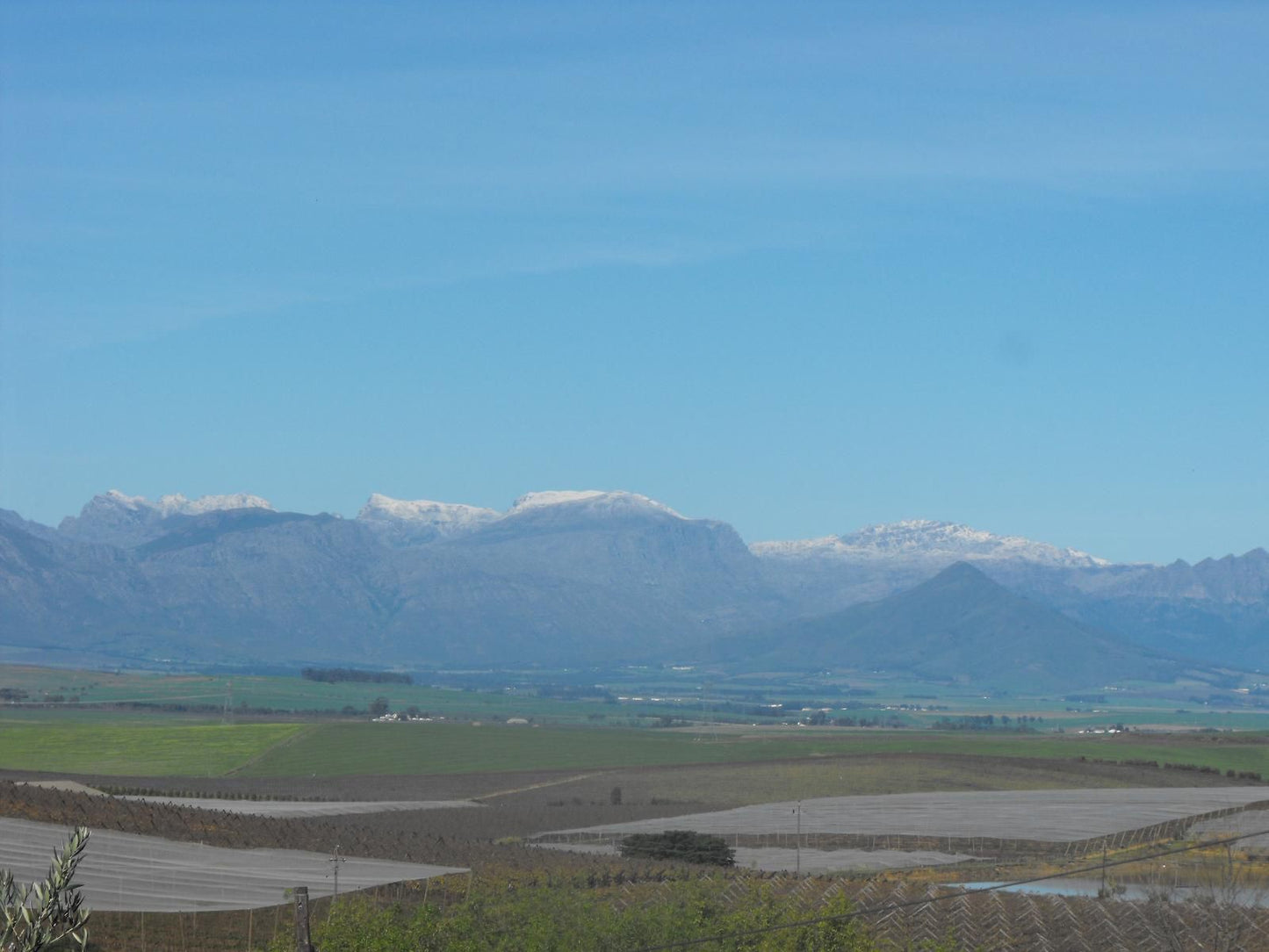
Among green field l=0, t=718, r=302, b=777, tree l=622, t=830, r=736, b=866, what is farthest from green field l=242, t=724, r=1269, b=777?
tree l=622, t=830, r=736, b=866

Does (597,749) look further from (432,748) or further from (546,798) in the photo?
(546,798)

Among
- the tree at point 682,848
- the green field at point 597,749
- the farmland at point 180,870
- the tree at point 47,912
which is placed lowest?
the green field at point 597,749

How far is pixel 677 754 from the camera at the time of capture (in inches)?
6063

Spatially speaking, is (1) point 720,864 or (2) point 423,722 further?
(2) point 423,722

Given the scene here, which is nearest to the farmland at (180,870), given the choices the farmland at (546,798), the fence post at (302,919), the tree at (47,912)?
the farmland at (546,798)

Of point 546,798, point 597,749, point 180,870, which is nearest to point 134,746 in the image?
point 597,749

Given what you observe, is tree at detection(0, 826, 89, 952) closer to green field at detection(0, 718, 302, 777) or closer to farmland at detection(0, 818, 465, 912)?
farmland at detection(0, 818, 465, 912)

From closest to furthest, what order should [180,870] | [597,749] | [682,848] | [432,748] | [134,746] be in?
[180,870]
[682,848]
[134,746]
[432,748]
[597,749]

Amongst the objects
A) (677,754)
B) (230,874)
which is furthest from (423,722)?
(230,874)

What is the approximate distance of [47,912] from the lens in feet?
42.5

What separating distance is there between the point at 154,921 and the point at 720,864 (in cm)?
2686

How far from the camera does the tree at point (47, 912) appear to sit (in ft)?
42.0

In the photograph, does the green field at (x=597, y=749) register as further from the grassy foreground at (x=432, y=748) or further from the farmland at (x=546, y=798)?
Answer: the farmland at (x=546, y=798)

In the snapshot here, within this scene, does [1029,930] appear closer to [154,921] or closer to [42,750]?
[154,921]
